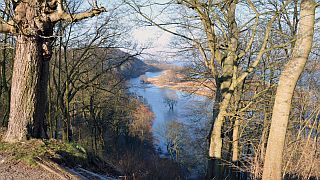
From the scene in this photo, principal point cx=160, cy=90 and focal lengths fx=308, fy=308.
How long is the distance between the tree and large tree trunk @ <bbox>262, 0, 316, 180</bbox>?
349 centimetres

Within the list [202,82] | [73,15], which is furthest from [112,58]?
[73,15]

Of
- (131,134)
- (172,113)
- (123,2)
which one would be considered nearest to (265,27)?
(123,2)

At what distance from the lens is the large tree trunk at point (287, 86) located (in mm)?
5488

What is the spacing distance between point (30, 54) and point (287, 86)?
454 cm

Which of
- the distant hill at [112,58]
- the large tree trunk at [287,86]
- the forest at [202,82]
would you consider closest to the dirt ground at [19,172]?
the forest at [202,82]

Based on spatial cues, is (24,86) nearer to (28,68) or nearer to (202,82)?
(28,68)

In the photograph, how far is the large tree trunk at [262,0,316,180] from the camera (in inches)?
216

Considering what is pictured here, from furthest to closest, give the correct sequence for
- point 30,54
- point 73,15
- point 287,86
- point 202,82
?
point 202,82 → point 287,86 → point 30,54 → point 73,15

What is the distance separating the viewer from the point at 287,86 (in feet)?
18.3

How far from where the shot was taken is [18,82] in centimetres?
525

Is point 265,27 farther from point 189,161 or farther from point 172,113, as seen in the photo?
point 172,113

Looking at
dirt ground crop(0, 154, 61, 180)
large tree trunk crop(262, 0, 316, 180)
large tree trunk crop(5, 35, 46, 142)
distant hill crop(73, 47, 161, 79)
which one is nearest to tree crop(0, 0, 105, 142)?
large tree trunk crop(5, 35, 46, 142)

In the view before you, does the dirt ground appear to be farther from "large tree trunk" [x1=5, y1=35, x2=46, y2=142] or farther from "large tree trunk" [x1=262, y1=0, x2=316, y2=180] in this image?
"large tree trunk" [x1=262, y1=0, x2=316, y2=180]

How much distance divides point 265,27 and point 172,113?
38.0 m
